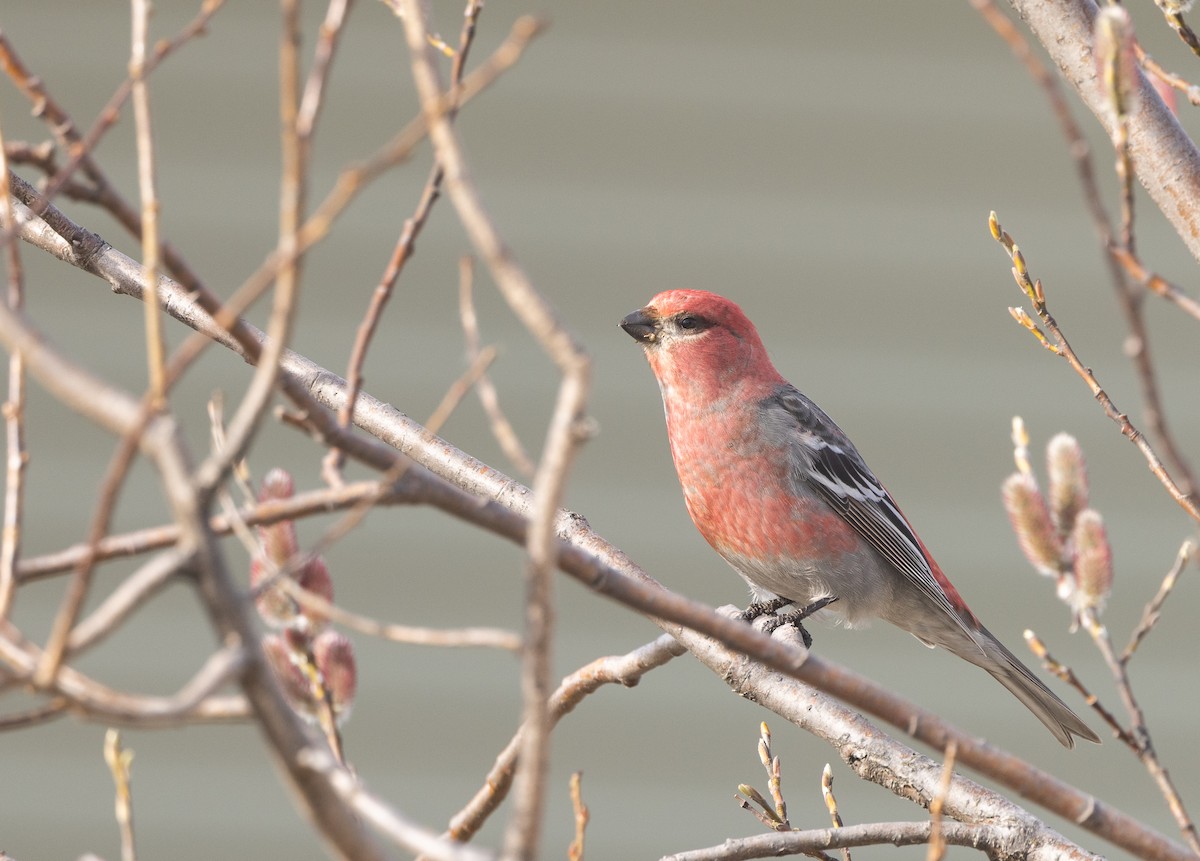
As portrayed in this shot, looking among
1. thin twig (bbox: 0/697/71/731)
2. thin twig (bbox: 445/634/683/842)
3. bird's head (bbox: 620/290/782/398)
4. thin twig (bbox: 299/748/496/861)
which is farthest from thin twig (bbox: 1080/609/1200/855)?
bird's head (bbox: 620/290/782/398)

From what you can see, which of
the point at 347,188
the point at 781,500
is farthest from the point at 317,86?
the point at 781,500

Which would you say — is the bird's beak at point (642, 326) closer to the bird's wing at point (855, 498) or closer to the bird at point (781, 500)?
the bird at point (781, 500)

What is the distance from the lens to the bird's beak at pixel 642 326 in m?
3.92

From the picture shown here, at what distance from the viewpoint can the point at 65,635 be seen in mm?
861

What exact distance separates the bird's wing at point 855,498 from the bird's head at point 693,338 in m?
0.20

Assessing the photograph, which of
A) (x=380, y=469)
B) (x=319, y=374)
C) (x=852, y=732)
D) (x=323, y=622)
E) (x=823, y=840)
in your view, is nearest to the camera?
(x=380, y=469)

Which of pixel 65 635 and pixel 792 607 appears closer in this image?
pixel 65 635

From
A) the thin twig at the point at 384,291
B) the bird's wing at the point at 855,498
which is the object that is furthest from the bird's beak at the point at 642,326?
the thin twig at the point at 384,291

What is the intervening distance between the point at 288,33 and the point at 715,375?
120 inches

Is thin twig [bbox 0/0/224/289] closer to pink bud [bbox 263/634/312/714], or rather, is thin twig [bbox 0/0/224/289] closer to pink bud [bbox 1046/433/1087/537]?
pink bud [bbox 263/634/312/714]

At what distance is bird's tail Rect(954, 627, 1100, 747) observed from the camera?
3.74 meters

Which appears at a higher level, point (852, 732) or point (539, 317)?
point (539, 317)

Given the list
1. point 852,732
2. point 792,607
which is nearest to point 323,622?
point 852,732

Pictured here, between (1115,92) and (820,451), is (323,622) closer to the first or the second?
(1115,92)
